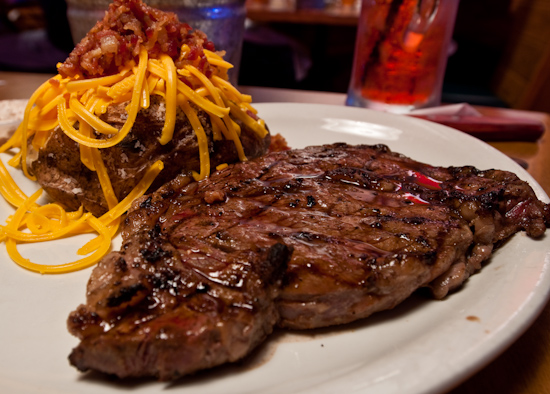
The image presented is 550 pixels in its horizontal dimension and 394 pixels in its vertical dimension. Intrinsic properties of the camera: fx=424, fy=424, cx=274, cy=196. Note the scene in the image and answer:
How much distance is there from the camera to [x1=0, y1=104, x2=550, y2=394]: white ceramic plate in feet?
3.79

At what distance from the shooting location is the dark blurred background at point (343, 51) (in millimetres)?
5965

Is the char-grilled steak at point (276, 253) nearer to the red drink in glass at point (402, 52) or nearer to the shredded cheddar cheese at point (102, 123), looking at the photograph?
the shredded cheddar cheese at point (102, 123)

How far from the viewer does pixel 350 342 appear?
1379 millimetres

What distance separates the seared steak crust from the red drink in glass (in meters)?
1.99

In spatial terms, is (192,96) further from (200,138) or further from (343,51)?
(343,51)

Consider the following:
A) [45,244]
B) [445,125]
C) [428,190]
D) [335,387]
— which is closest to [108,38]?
[45,244]

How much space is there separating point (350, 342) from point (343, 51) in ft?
35.1

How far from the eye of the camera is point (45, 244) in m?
1.93

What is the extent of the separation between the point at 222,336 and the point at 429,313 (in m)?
0.72

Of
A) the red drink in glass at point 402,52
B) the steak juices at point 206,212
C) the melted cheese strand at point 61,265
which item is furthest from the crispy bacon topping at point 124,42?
the red drink in glass at point 402,52

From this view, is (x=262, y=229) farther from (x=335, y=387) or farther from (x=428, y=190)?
(x=428, y=190)

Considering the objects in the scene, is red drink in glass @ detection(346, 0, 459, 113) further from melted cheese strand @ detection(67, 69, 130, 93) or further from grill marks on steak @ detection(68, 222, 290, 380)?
grill marks on steak @ detection(68, 222, 290, 380)

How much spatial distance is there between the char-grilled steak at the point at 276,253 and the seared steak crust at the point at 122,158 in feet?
0.66

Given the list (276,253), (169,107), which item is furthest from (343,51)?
(276,253)
